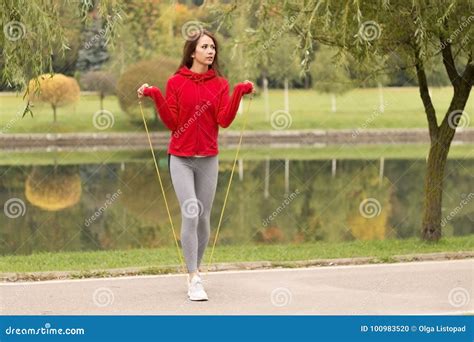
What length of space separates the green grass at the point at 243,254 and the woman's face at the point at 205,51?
358 centimetres

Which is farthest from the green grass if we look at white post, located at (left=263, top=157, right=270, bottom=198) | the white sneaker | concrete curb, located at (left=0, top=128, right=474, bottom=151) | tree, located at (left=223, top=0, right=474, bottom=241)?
concrete curb, located at (left=0, top=128, right=474, bottom=151)

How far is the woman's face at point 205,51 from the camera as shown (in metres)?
8.15

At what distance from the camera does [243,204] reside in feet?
76.1

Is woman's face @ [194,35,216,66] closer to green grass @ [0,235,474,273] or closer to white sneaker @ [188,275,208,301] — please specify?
white sneaker @ [188,275,208,301]

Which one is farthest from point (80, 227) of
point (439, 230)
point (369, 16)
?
point (369, 16)

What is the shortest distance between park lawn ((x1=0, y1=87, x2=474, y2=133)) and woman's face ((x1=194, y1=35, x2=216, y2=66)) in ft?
116

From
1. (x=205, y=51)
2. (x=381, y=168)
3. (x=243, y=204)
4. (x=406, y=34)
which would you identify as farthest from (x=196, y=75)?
(x=381, y=168)

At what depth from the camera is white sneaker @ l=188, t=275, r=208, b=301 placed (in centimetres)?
803

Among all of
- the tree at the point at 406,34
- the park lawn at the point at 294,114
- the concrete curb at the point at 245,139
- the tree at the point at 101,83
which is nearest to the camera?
the tree at the point at 406,34

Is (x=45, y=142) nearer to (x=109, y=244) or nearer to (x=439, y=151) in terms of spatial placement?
(x=109, y=244)

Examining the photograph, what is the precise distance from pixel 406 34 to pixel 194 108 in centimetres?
472

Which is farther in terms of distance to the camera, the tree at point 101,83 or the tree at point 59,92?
the tree at point 101,83

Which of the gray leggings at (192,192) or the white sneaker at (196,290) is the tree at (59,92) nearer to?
the gray leggings at (192,192)

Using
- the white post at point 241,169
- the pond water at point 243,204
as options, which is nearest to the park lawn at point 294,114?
the white post at point 241,169
